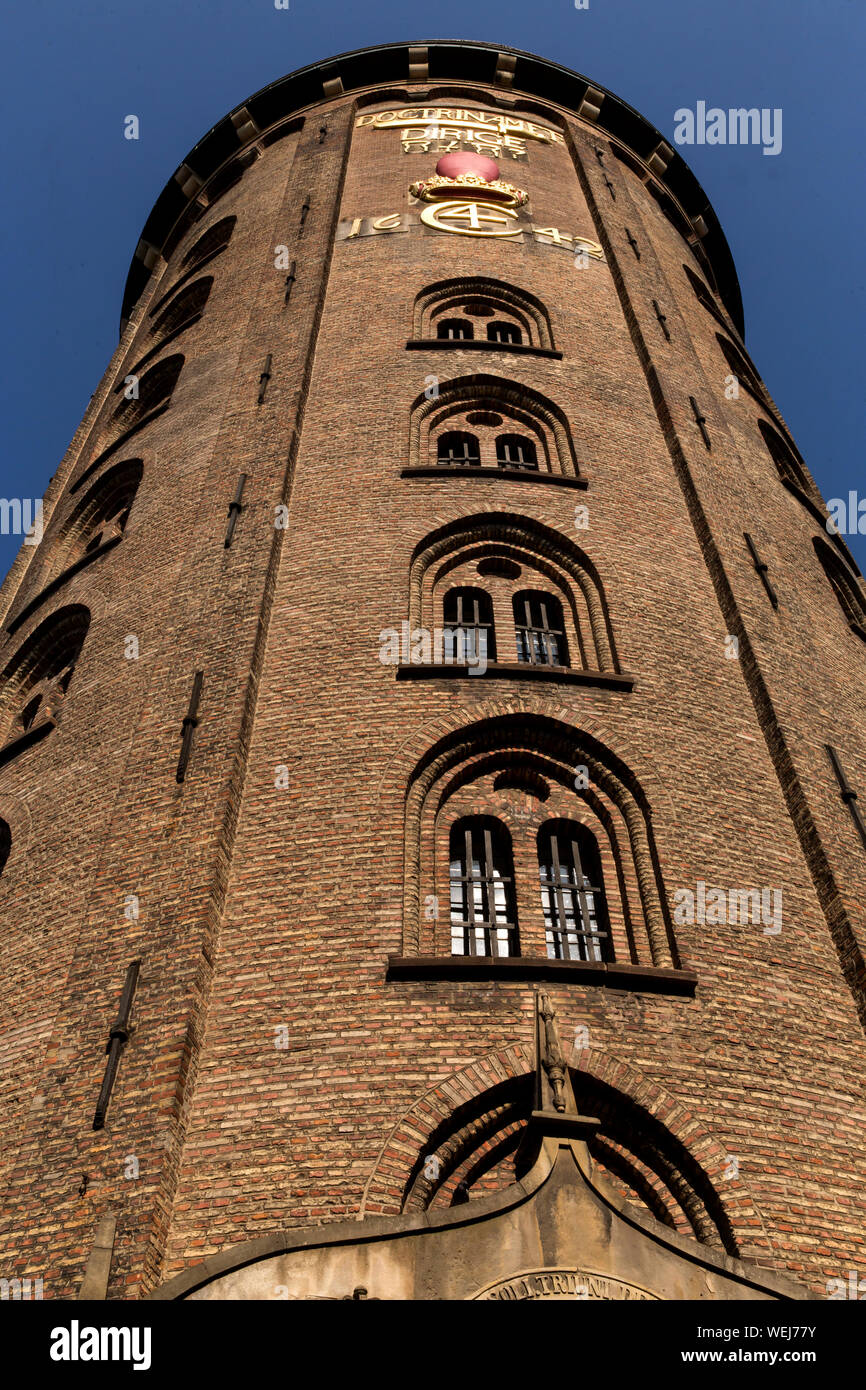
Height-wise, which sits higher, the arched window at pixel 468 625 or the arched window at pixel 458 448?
the arched window at pixel 458 448

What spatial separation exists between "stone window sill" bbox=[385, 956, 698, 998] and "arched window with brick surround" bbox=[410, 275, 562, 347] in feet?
36.9

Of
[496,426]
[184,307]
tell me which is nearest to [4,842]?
[496,426]

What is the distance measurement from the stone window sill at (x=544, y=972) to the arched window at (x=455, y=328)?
39.0ft

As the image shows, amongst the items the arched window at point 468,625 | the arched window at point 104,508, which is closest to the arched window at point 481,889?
the arched window at point 468,625

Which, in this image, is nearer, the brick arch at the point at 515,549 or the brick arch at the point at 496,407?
the brick arch at the point at 515,549

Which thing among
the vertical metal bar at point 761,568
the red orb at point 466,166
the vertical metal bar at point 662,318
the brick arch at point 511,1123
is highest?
the red orb at point 466,166

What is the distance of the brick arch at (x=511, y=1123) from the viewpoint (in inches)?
315

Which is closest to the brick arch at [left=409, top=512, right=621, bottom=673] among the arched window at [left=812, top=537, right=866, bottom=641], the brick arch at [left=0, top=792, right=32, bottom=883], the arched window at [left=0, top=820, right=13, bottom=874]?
the brick arch at [left=0, top=792, right=32, bottom=883]

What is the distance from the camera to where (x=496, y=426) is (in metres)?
16.8

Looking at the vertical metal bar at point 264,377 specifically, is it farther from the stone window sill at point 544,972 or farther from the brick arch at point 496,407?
the stone window sill at point 544,972

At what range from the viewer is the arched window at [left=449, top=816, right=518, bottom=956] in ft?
32.8

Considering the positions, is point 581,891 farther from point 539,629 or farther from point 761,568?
point 761,568
